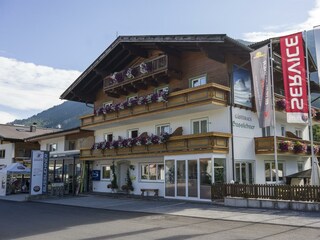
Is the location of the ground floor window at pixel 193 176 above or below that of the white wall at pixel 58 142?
below

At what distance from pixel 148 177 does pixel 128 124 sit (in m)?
4.63

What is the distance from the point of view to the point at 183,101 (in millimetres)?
20734

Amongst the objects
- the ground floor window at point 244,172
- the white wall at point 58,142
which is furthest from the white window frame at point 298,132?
the white wall at point 58,142

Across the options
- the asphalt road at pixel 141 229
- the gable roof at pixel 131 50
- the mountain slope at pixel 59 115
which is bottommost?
the asphalt road at pixel 141 229

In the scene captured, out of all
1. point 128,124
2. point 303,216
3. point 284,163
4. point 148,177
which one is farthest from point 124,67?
point 303,216

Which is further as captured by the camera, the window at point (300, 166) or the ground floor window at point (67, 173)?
the ground floor window at point (67, 173)

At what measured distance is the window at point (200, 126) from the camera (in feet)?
70.3

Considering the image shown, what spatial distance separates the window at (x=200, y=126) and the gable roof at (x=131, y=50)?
13.2 feet

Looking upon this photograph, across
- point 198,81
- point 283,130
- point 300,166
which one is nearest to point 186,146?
point 198,81

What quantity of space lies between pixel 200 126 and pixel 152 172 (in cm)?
518

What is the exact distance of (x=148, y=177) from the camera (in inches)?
969

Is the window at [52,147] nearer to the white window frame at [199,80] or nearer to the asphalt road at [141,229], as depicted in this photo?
the white window frame at [199,80]

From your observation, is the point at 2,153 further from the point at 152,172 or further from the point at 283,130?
the point at 283,130

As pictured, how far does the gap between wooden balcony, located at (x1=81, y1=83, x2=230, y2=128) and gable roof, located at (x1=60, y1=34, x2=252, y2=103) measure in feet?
8.28
